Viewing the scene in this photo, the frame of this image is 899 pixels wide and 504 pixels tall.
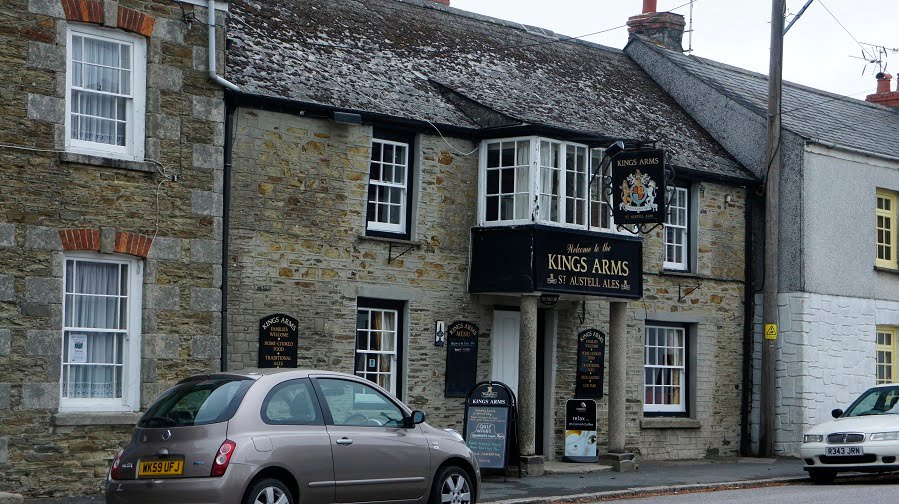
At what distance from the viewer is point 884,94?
3294 cm

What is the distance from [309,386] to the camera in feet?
41.4

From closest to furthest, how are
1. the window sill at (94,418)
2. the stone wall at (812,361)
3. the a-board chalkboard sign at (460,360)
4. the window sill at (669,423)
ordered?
the window sill at (94,418)
the a-board chalkboard sign at (460,360)
the window sill at (669,423)
the stone wall at (812,361)

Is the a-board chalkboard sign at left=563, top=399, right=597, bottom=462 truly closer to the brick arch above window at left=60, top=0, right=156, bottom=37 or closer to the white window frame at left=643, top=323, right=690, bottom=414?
the white window frame at left=643, top=323, right=690, bottom=414

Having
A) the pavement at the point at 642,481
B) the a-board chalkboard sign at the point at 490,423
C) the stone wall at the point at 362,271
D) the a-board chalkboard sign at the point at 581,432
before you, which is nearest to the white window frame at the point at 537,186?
the stone wall at the point at 362,271

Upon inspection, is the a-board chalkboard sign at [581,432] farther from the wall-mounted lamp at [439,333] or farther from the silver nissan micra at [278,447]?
the silver nissan micra at [278,447]

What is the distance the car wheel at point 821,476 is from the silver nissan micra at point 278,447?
798 cm

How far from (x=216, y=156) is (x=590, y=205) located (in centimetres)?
636

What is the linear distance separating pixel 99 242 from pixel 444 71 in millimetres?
7909

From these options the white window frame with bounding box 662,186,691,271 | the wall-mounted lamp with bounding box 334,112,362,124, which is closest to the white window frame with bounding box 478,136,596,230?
the wall-mounted lamp with bounding box 334,112,362,124

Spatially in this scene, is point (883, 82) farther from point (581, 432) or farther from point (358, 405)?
point (358, 405)

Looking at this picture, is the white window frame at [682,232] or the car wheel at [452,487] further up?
the white window frame at [682,232]

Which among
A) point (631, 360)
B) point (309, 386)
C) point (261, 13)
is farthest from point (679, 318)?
point (309, 386)

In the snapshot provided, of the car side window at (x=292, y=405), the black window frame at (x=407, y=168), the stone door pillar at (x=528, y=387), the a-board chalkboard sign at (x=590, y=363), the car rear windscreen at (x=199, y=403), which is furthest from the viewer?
the a-board chalkboard sign at (x=590, y=363)

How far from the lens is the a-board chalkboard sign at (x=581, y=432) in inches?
849
